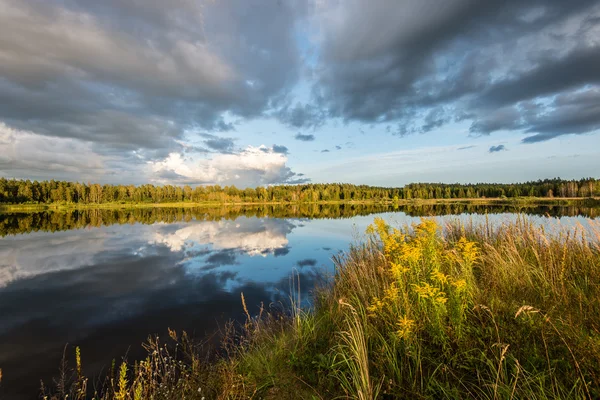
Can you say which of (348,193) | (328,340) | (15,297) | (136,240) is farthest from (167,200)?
(328,340)

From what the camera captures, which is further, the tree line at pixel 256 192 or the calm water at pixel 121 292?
the tree line at pixel 256 192

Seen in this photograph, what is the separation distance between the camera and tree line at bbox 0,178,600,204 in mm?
107438

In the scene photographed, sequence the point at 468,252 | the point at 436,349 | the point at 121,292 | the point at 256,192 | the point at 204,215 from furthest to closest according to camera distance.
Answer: the point at 256,192, the point at 204,215, the point at 121,292, the point at 468,252, the point at 436,349

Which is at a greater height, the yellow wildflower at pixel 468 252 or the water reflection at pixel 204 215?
the yellow wildflower at pixel 468 252

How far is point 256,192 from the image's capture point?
591ft

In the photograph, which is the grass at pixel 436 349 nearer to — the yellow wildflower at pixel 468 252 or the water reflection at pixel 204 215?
the yellow wildflower at pixel 468 252

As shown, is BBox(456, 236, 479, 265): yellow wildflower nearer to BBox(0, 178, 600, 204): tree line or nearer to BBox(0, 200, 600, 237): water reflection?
BBox(0, 200, 600, 237): water reflection

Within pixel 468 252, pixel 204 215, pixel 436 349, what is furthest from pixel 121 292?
pixel 204 215

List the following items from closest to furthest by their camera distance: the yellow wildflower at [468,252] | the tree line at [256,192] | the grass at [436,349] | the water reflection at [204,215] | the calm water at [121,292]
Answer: the grass at [436,349]
the yellow wildflower at [468,252]
the calm water at [121,292]
the water reflection at [204,215]
the tree line at [256,192]

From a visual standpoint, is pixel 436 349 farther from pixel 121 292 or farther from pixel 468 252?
pixel 121 292

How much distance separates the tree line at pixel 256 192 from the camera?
10744cm

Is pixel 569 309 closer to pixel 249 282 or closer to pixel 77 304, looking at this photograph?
pixel 249 282

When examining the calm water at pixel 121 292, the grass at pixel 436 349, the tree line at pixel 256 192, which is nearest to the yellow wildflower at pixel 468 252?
the grass at pixel 436 349

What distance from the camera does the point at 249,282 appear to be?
12344mm
